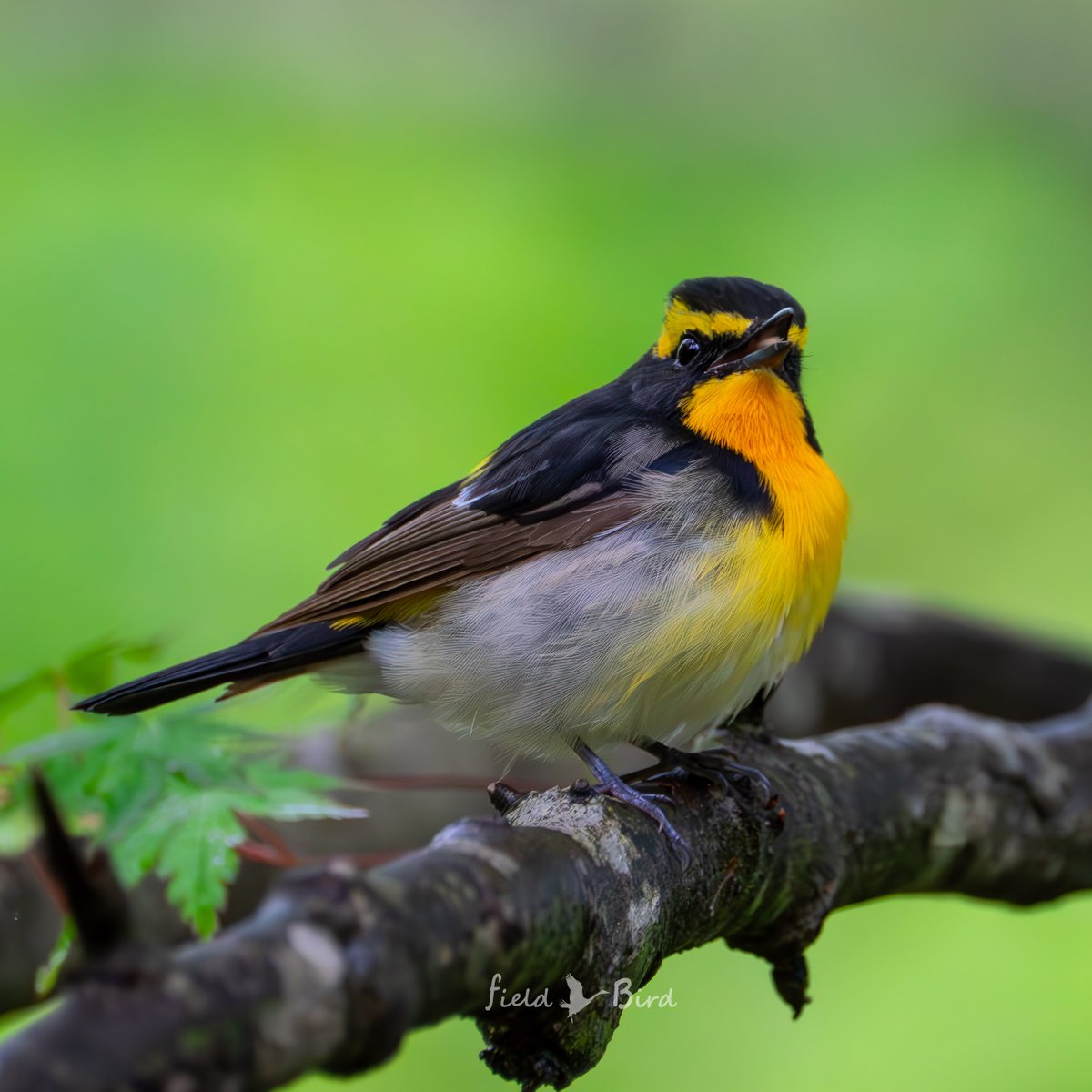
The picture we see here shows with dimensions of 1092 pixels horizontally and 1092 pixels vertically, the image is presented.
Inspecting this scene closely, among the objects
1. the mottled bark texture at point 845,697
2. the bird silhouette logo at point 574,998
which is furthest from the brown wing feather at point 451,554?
the bird silhouette logo at point 574,998

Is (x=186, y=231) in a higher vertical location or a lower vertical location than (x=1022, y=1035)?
higher

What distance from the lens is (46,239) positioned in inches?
266

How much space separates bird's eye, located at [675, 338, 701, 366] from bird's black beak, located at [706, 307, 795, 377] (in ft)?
0.30

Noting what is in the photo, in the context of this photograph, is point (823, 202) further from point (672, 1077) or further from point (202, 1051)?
point (202, 1051)

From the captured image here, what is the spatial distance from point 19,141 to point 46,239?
54 centimetres

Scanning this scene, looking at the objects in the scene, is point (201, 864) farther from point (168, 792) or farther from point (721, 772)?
point (721, 772)

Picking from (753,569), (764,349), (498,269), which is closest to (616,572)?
(753,569)

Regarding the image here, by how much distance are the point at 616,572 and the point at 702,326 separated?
72cm

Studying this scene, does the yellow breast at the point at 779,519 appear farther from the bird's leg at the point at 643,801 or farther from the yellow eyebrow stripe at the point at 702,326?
the bird's leg at the point at 643,801

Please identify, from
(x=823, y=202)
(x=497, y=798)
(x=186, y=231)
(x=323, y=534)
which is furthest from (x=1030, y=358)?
(x=497, y=798)

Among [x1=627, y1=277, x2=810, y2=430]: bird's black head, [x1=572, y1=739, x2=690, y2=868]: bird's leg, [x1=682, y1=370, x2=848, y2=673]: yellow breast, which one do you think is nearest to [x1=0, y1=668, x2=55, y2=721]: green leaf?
[x1=572, y1=739, x2=690, y2=868]: bird's leg

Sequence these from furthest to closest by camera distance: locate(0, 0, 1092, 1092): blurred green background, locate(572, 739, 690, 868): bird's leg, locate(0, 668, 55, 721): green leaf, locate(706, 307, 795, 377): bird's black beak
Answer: locate(0, 0, 1092, 1092): blurred green background → locate(706, 307, 795, 377): bird's black beak → locate(0, 668, 55, 721): green leaf → locate(572, 739, 690, 868): bird's leg

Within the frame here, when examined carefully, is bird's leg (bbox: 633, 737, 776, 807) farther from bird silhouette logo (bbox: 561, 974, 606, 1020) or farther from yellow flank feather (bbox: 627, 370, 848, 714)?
bird silhouette logo (bbox: 561, 974, 606, 1020)

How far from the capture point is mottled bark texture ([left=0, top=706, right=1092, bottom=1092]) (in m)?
1.21
